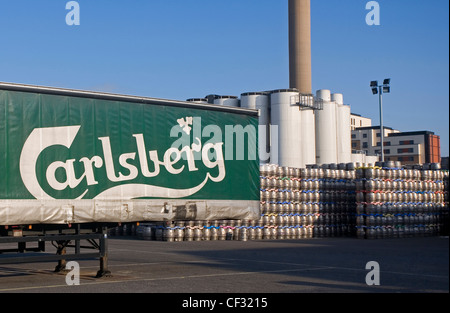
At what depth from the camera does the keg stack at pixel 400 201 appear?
31375 mm

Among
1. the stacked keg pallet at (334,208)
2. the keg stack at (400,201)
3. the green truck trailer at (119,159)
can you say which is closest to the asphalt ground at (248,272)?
the green truck trailer at (119,159)

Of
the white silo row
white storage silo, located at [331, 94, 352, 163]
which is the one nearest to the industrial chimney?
the white silo row

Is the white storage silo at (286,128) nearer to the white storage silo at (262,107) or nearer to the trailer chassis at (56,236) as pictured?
the white storage silo at (262,107)

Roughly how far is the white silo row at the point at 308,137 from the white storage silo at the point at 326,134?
1.94 meters

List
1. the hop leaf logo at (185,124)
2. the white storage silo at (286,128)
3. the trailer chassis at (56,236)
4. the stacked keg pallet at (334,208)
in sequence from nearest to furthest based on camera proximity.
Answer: the trailer chassis at (56,236)
the hop leaf logo at (185,124)
the stacked keg pallet at (334,208)
the white storage silo at (286,128)

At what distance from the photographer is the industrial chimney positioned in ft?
217

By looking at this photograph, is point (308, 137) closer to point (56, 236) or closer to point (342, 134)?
point (342, 134)

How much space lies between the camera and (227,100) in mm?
66938

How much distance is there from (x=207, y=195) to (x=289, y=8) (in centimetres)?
5583

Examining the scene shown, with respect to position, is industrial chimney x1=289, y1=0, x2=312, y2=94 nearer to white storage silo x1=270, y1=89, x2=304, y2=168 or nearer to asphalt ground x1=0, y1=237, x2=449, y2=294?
white storage silo x1=270, y1=89, x2=304, y2=168

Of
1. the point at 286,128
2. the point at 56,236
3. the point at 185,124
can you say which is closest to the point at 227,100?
the point at 286,128

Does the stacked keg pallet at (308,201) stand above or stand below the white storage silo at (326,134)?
below

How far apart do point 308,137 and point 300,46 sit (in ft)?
35.5
